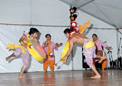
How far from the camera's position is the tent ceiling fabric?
6.50 metres

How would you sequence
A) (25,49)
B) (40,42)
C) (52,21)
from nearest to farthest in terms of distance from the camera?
(25,49), (40,42), (52,21)

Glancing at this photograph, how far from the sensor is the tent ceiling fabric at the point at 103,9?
6.50m

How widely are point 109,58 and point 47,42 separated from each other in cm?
301

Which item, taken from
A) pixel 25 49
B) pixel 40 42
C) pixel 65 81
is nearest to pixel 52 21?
pixel 40 42

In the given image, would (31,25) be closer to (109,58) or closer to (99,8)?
(99,8)

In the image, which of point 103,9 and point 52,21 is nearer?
point 103,9

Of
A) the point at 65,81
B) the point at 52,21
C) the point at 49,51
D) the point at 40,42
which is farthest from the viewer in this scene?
the point at 52,21

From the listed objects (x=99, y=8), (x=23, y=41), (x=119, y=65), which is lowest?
(x=119, y=65)

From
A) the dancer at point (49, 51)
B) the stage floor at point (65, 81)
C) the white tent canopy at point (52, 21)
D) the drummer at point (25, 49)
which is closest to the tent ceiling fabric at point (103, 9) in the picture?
the white tent canopy at point (52, 21)

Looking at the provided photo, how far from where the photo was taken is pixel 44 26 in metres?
7.45

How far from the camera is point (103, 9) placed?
279 inches

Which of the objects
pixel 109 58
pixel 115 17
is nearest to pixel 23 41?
pixel 115 17

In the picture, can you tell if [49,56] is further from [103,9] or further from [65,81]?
[65,81]

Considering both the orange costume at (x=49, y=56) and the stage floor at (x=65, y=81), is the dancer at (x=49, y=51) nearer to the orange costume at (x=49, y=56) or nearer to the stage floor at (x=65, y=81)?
the orange costume at (x=49, y=56)
